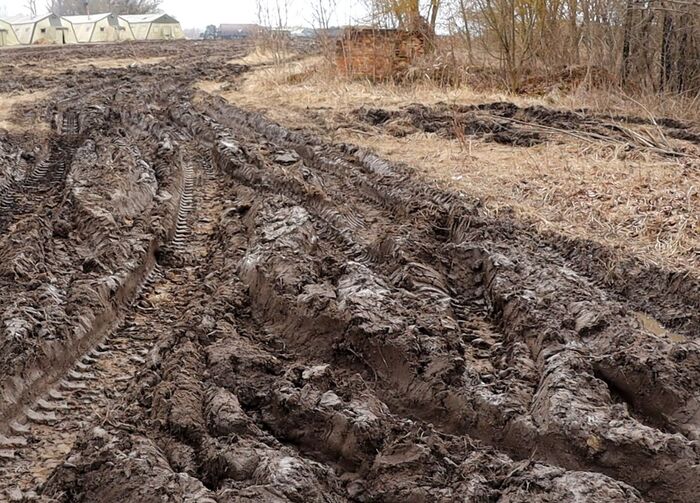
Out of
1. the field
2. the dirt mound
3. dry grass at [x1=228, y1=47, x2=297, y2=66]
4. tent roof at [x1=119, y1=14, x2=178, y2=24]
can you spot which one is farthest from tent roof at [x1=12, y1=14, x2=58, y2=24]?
the field

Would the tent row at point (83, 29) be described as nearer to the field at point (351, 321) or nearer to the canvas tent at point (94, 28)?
the canvas tent at point (94, 28)

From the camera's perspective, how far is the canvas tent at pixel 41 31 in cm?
3756

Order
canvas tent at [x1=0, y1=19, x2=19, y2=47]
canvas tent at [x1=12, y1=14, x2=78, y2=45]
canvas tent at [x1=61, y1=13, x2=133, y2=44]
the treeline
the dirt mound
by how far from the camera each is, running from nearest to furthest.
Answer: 1. the dirt mound
2. the treeline
3. canvas tent at [x1=0, y1=19, x2=19, y2=47]
4. canvas tent at [x1=12, y1=14, x2=78, y2=45]
5. canvas tent at [x1=61, y1=13, x2=133, y2=44]

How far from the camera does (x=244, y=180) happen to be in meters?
7.66

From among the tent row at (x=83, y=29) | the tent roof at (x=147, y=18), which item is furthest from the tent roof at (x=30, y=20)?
the tent roof at (x=147, y=18)

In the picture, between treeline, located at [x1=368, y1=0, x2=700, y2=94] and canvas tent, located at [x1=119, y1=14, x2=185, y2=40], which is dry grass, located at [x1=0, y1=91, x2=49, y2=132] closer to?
treeline, located at [x1=368, y1=0, x2=700, y2=94]

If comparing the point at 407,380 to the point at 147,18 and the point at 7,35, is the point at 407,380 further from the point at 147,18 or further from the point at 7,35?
the point at 147,18

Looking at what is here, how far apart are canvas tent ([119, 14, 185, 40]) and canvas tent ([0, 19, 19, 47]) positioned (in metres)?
6.63

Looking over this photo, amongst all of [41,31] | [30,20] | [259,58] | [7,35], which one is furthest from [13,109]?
[30,20]

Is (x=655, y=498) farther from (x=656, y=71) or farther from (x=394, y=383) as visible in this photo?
(x=656, y=71)

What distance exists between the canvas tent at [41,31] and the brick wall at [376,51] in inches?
1052

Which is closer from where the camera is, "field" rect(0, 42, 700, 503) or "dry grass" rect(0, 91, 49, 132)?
"field" rect(0, 42, 700, 503)

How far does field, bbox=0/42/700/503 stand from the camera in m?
2.87

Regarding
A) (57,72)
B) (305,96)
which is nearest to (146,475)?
(305,96)
